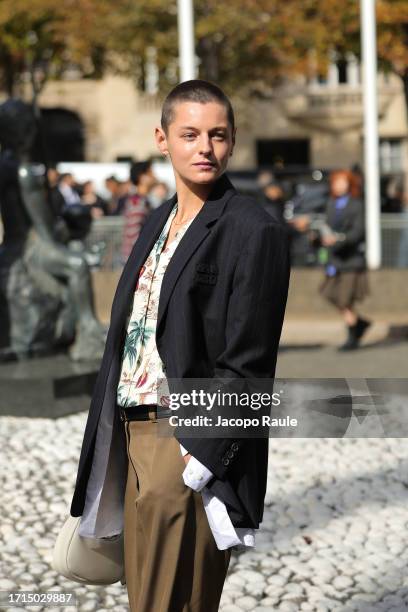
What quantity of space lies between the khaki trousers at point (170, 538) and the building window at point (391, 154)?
38717 mm

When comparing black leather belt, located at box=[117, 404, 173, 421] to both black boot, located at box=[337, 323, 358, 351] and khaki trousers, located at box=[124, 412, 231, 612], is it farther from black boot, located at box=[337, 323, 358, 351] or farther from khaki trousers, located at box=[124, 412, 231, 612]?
black boot, located at box=[337, 323, 358, 351]

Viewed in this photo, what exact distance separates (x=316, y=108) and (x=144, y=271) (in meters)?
38.2

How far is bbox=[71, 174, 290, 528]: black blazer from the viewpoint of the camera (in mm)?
3111

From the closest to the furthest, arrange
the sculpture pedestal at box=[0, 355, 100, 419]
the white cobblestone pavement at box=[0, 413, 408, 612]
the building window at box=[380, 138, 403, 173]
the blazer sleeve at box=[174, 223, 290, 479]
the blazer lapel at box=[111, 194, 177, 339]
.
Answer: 1. the blazer sleeve at box=[174, 223, 290, 479]
2. the blazer lapel at box=[111, 194, 177, 339]
3. the white cobblestone pavement at box=[0, 413, 408, 612]
4. the sculpture pedestal at box=[0, 355, 100, 419]
5. the building window at box=[380, 138, 403, 173]

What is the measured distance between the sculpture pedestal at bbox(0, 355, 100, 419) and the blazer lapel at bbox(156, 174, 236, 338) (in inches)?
214

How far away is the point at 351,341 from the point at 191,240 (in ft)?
33.5

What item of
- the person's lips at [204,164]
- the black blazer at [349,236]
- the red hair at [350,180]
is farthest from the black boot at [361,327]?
the person's lips at [204,164]

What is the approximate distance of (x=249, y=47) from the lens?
95.2 feet

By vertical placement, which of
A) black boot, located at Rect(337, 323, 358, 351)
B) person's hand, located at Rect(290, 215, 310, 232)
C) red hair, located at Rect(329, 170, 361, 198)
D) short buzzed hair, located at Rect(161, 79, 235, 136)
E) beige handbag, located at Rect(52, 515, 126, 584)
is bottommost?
black boot, located at Rect(337, 323, 358, 351)

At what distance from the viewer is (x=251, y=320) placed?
3.11 metres

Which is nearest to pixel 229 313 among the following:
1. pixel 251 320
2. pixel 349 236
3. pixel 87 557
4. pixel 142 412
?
pixel 251 320

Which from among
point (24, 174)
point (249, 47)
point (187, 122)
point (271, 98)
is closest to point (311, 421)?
point (187, 122)

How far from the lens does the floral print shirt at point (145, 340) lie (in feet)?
10.8

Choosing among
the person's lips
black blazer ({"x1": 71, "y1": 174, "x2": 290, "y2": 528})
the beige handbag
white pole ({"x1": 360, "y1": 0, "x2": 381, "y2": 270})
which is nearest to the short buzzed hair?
A: the person's lips
